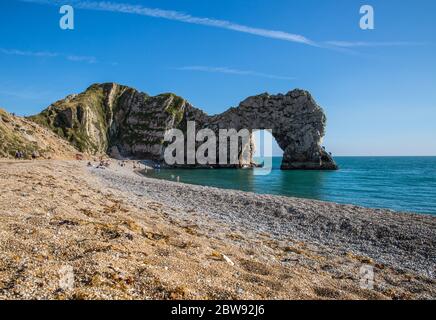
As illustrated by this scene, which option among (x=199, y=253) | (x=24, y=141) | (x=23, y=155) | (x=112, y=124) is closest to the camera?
(x=199, y=253)

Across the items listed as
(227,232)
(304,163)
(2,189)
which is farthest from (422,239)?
(304,163)

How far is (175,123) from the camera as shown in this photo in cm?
18612

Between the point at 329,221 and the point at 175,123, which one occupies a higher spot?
the point at 175,123

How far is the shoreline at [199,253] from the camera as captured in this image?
31.3ft

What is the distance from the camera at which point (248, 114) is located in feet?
521

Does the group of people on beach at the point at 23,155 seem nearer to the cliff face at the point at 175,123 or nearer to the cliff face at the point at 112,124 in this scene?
the cliff face at the point at 175,123

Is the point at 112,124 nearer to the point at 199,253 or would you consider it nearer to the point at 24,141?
the point at 24,141

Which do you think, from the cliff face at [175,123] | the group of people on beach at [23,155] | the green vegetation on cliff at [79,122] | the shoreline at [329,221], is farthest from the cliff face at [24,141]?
the shoreline at [329,221]

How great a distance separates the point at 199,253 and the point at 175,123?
175 m

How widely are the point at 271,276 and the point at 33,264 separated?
895 cm


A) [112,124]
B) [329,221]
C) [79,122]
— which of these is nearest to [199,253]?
[329,221]

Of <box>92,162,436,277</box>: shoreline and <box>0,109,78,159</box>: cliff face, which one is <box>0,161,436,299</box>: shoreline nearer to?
<box>92,162,436,277</box>: shoreline

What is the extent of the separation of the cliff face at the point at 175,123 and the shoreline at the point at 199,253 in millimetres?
116634
